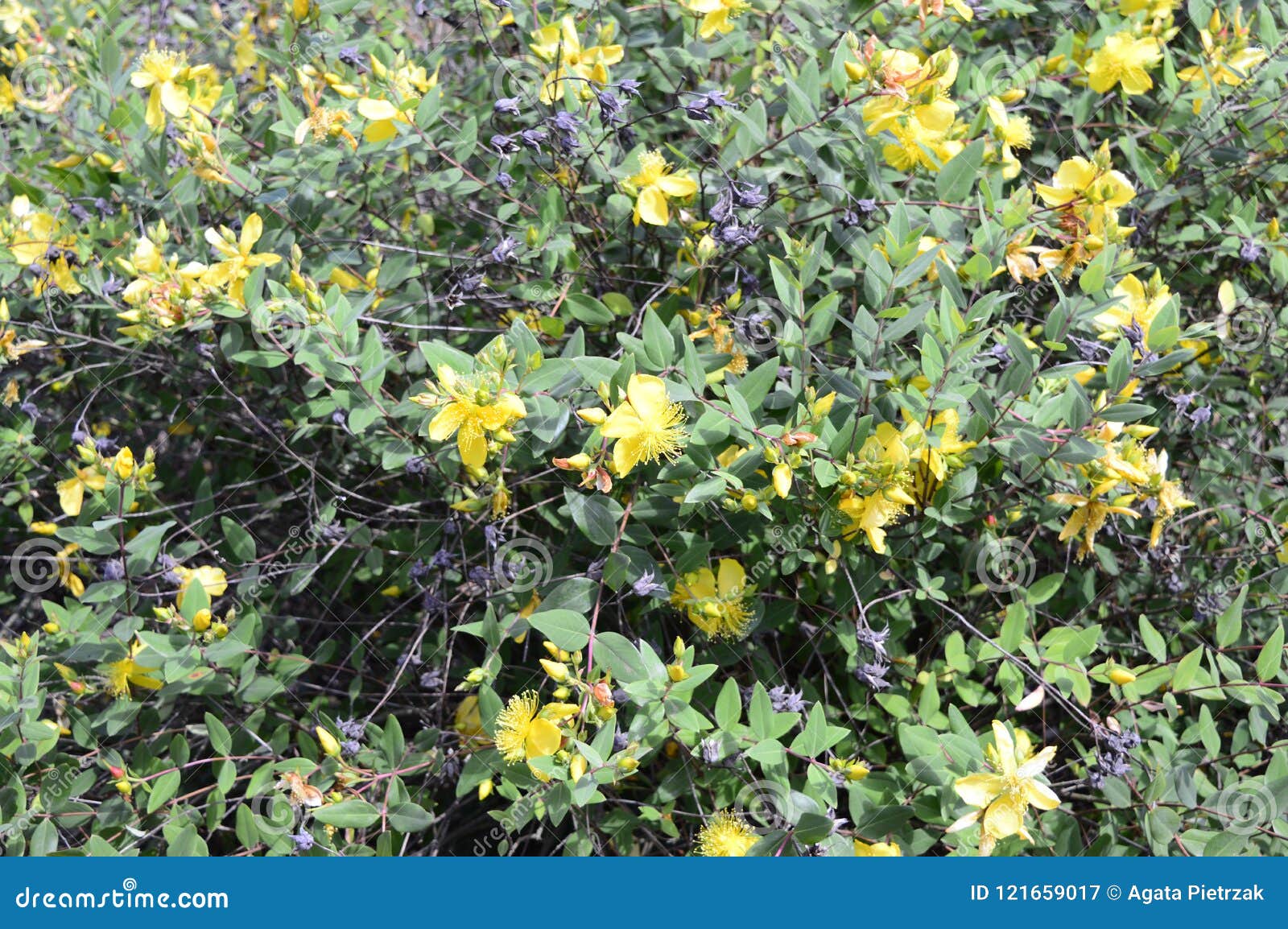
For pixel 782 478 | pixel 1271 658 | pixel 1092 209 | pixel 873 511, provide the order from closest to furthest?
1. pixel 782 478
2. pixel 873 511
3. pixel 1271 658
4. pixel 1092 209

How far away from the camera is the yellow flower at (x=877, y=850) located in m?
1.55

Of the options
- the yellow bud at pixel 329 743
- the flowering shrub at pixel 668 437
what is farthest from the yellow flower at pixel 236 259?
the yellow bud at pixel 329 743

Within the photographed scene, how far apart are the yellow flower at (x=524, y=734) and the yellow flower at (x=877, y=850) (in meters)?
0.50

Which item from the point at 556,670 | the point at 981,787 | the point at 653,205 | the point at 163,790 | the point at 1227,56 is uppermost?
the point at 1227,56

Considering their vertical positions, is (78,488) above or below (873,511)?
below

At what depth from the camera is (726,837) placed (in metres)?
1.60

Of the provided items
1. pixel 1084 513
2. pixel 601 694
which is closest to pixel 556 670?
pixel 601 694

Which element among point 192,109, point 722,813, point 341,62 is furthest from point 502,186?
point 722,813

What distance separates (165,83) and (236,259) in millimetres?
500

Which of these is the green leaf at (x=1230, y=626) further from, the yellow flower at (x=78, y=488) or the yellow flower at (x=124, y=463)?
the yellow flower at (x=78, y=488)

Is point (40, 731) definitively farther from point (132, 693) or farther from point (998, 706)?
point (998, 706)

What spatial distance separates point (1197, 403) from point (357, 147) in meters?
1.70

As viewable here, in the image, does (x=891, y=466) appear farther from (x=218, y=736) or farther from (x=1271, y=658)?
(x=218, y=736)

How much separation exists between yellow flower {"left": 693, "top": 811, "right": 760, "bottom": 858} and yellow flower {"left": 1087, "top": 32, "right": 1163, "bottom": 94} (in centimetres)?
153
